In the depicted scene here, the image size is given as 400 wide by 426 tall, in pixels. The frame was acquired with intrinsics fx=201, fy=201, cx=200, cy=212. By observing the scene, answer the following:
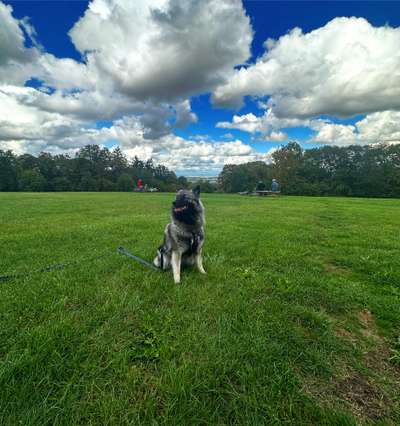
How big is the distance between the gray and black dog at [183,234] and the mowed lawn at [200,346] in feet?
1.10

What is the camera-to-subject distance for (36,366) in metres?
1.77

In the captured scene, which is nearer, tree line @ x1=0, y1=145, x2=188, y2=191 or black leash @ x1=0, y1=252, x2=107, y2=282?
black leash @ x1=0, y1=252, x2=107, y2=282

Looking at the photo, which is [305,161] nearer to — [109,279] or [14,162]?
[109,279]

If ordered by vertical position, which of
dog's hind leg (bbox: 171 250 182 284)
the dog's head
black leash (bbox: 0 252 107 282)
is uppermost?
the dog's head

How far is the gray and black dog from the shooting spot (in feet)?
12.1

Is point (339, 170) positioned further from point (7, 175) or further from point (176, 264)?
point (7, 175)

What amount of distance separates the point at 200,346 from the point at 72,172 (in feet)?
289

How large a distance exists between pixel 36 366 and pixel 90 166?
92142 millimetres

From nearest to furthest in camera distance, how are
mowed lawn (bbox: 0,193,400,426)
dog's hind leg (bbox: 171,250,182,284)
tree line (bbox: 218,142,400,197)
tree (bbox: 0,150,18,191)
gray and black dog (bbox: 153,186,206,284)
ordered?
1. mowed lawn (bbox: 0,193,400,426)
2. dog's hind leg (bbox: 171,250,182,284)
3. gray and black dog (bbox: 153,186,206,284)
4. tree line (bbox: 218,142,400,197)
5. tree (bbox: 0,150,18,191)

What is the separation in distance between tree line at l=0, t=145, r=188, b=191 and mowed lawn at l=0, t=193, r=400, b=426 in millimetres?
47762

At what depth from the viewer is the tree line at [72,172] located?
63438 millimetres

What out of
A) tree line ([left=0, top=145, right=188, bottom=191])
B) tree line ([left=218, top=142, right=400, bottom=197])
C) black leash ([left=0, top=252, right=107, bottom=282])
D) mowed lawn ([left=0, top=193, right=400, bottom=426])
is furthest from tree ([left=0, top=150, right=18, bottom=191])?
mowed lawn ([left=0, top=193, right=400, bottom=426])

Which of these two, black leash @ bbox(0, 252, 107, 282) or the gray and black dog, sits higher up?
the gray and black dog

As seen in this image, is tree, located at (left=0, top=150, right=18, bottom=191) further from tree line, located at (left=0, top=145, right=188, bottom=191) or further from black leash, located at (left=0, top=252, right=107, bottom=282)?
black leash, located at (left=0, top=252, right=107, bottom=282)
